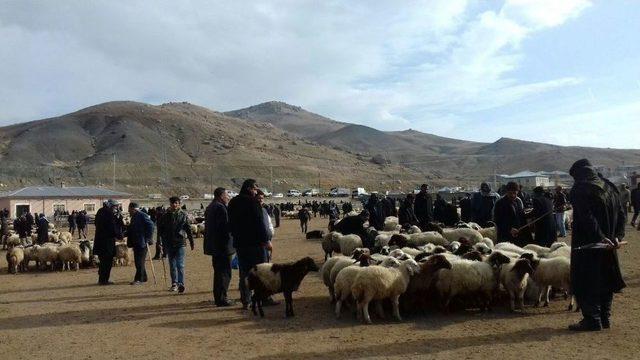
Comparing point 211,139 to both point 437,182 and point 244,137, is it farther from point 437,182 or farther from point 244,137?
point 437,182

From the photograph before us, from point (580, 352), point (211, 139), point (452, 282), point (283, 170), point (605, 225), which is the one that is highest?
point (211, 139)

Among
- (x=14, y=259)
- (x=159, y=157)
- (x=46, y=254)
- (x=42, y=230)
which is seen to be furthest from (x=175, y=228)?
(x=159, y=157)

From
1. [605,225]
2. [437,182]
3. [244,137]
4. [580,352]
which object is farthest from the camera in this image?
[244,137]

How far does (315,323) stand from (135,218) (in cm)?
634

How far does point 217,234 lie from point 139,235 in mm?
4123

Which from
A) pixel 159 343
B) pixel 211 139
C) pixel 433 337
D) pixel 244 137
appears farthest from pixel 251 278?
pixel 244 137

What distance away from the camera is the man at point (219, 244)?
9.74 metres

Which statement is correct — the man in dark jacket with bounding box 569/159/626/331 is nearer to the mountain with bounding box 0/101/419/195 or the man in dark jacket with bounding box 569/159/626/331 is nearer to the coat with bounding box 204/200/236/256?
the coat with bounding box 204/200/236/256

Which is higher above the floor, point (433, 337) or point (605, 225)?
point (605, 225)

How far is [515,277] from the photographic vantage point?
A: 8.62 meters

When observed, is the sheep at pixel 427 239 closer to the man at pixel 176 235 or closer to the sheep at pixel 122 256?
the man at pixel 176 235

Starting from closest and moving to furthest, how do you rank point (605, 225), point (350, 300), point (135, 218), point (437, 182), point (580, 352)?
point (580, 352) → point (605, 225) → point (350, 300) → point (135, 218) → point (437, 182)

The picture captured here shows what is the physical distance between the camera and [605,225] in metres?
7.16

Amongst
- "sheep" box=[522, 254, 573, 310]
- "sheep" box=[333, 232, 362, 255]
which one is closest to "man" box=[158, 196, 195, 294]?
"sheep" box=[333, 232, 362, 255]
